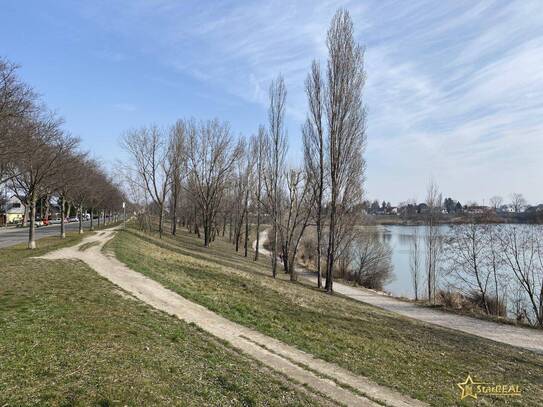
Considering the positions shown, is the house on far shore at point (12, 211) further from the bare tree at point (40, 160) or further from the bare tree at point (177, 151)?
the bare tree at point (40, 160)

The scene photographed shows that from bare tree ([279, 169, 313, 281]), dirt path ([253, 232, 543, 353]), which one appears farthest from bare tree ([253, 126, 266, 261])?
dirt path ([253, 232, 543, 353])

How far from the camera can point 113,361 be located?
548 cm

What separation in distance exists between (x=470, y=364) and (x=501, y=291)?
57.2ft

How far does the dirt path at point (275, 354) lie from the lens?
614 centimetres

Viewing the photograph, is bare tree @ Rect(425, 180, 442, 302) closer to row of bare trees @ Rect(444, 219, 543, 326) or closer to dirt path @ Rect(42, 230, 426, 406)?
row of bare trees @ Rect(444, 219, 543, 326)

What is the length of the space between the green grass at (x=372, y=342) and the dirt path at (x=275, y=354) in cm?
39

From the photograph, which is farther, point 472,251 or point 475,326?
point 472,251

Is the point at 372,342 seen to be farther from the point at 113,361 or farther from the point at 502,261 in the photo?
the point at 502,261

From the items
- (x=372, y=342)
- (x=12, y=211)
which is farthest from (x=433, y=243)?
(x=12, y=211)

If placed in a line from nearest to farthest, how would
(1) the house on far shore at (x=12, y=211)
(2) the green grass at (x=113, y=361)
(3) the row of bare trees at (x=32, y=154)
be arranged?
(2) the green grass at (x=113, y=361), (3) the row of bare trees at (x=32, y=154), (1) the house on far shore at (x=12, y=211)

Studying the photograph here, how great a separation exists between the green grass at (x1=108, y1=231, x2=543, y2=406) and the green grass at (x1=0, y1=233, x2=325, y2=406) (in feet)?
7.16

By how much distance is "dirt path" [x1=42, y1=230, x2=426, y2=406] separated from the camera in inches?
242

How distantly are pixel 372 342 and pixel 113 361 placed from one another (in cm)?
686

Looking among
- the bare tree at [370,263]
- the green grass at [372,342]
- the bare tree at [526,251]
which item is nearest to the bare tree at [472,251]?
the bare tree at [526,251]
